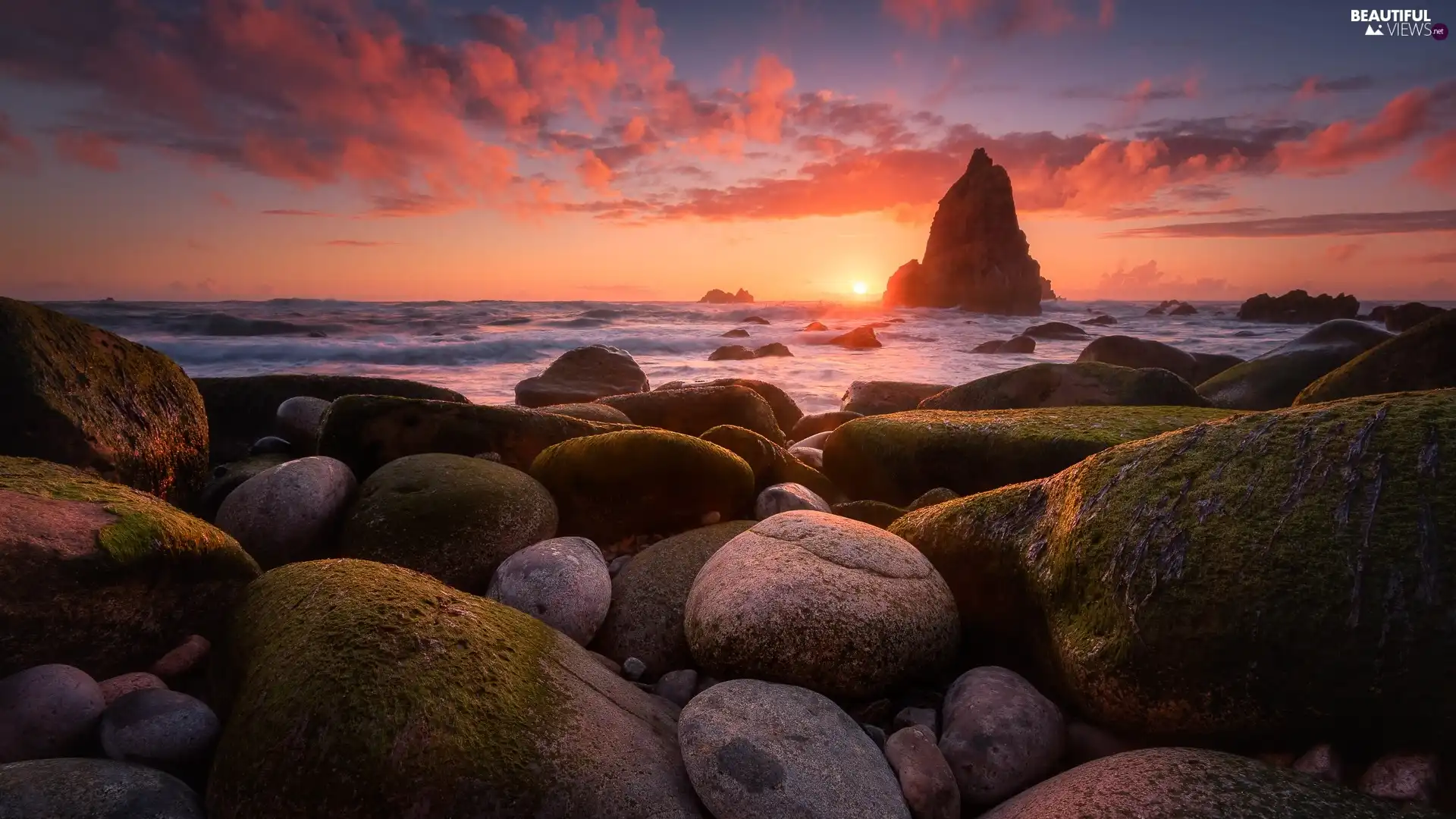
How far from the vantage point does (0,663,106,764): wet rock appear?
6.57ft

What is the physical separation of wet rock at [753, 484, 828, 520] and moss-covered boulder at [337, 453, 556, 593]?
1.27m

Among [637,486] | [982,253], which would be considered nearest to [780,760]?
[637,486]

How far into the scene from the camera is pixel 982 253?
2441 inches

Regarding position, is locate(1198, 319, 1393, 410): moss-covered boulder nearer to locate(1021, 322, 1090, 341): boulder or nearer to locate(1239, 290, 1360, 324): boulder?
locate(1021, 322, 1090, 341): boulder

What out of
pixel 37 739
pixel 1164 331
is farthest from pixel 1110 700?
pixel 1164 331

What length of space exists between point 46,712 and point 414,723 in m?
1.17

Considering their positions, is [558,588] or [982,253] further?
[982,253]

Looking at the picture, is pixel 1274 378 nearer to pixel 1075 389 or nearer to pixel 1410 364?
pixel 1410 364

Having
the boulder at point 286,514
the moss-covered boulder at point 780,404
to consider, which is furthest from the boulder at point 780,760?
the moss-covered boulder at point 780,404

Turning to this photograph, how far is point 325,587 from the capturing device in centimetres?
239

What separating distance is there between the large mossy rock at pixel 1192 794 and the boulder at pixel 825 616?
681 mm

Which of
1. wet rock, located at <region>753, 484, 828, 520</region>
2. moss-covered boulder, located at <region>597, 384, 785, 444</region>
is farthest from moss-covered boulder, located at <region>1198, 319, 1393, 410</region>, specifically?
wet rock, located at <region>753, 484, 828, 520</region>

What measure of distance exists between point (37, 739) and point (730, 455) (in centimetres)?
314

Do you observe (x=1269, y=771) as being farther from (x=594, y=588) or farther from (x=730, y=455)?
(x=730, y=455)
